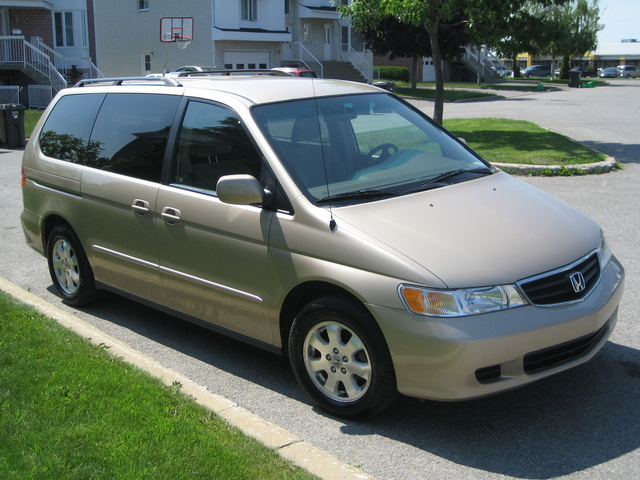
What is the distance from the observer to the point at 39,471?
11.3 feet

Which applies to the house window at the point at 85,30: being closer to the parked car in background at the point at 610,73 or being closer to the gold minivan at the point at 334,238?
the gold minivan at the point at 334,238

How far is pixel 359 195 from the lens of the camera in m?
4.63

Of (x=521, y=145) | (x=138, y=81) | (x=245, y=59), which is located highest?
(x=245, y=59)

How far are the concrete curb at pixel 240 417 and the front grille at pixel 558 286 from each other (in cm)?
128

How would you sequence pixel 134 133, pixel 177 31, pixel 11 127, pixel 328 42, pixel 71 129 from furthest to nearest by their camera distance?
1. pixel 328 42
2. pixel 177 31
3. pixel 11 127
4. pixel 71 129
5. pixel 134 133

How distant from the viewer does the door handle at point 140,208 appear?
5457mm

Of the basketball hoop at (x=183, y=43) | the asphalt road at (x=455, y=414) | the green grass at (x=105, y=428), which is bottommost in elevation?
the asphalt road at (x=455, y=414)

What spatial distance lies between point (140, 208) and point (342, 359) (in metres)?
2.05

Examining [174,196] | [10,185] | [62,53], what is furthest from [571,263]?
[62,53]

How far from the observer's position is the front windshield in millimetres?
4746

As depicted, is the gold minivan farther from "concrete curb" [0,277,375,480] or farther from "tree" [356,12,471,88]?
"tree" [356,12,471,88]

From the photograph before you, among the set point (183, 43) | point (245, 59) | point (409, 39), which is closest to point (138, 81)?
point (183, 43)

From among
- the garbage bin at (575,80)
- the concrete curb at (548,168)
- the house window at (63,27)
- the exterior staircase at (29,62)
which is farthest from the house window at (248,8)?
the concrete curb at (548,168)

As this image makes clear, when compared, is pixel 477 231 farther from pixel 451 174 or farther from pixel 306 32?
pixel 306 32
